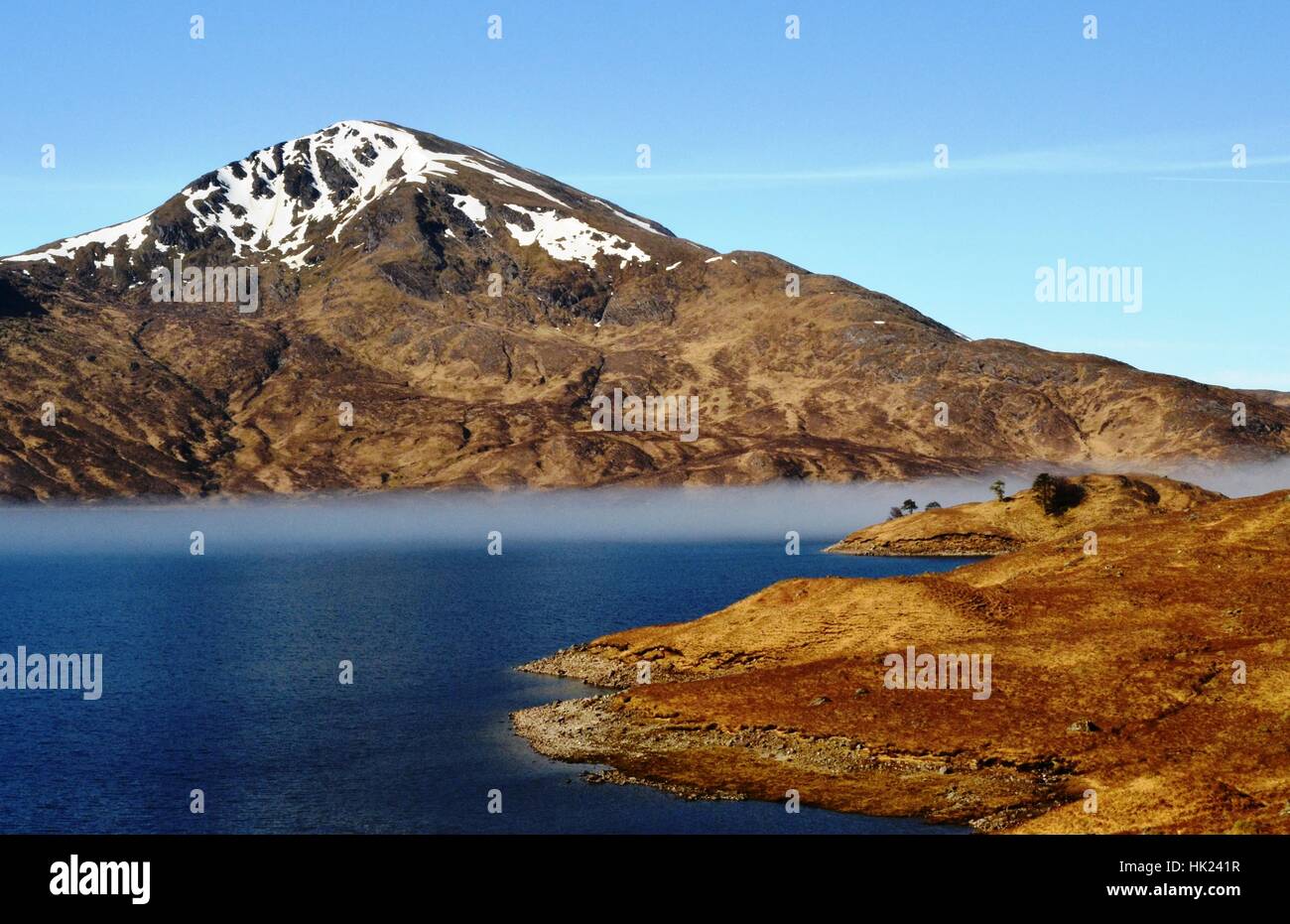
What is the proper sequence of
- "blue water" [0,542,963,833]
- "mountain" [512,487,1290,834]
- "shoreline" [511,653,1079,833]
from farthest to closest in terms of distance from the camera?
1. "blue water" [0,542,963,833]
2. "mountain" [512,487,1290,834]
3. "shoreline" [511,653,1079,833]

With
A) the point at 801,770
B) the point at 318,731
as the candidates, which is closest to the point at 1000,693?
the point at 801,770

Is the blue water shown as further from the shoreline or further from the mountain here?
the mountain

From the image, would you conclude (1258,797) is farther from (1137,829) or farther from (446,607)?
(446,607)

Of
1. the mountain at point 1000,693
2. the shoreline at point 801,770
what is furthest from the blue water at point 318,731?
the mountain at point 1000,693

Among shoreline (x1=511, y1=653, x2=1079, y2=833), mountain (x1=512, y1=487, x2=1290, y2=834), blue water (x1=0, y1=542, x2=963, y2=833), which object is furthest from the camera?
blue water (x1=0, y1=542, x2=963, y2=833)

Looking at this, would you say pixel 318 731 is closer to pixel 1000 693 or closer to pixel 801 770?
pixel 801 770

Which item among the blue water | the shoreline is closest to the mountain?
the shoreline
